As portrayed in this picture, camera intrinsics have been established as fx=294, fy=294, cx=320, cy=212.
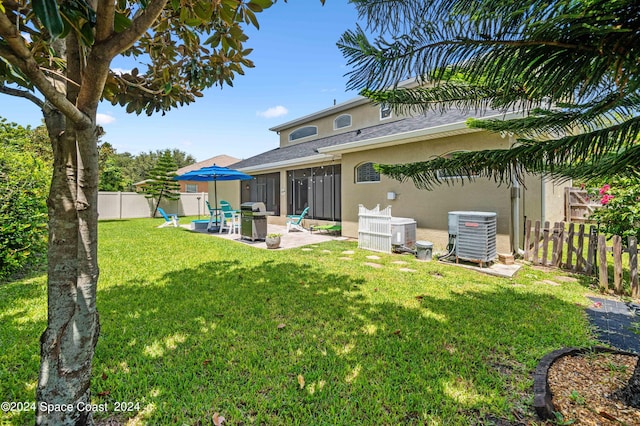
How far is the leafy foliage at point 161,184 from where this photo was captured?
25.6 metres

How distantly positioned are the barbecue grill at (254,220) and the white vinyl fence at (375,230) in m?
3.84

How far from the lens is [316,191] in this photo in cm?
1523

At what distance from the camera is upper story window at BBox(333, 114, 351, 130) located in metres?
17.2

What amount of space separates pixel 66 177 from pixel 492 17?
8.96ft

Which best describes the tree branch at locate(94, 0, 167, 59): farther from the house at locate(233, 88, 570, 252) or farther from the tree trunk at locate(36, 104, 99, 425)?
the house at locate(233, 88, 570, 252)

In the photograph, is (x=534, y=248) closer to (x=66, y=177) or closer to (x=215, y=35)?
(x=215, y=35)

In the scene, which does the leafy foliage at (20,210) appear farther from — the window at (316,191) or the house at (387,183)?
the window at (316,191)

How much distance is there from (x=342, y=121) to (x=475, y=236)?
12.2m

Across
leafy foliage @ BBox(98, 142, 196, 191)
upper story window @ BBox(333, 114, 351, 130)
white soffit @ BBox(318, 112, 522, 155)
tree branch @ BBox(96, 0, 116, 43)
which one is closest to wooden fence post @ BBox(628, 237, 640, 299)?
white soffit @ BBox(318, 112, 522, 155)

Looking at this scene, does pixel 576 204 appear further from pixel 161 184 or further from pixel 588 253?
pixel 161 184

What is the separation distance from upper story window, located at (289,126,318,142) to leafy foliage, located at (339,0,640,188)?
57.2ft

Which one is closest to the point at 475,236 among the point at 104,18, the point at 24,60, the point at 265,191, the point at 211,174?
the point at 104,18

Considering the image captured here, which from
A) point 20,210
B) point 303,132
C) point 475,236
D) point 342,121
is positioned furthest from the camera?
point 303,132

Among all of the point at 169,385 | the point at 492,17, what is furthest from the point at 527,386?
the point at 169,385
